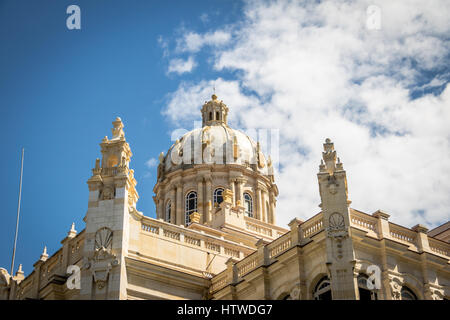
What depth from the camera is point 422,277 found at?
37.3m

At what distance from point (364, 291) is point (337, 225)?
3286 millimetres

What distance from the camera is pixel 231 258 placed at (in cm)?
4200

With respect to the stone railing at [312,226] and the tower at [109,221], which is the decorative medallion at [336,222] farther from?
the tower at [109,221]

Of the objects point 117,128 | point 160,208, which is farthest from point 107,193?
point 160,208

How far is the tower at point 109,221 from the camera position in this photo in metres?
38.8

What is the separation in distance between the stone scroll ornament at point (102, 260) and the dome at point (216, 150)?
30.1 meters

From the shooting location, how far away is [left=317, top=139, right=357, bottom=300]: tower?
34188mm

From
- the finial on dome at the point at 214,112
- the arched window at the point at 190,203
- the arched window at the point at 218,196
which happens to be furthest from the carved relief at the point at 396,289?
the finial on dome at the point at 214,112

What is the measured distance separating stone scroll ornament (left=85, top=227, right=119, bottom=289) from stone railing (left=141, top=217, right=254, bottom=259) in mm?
2598

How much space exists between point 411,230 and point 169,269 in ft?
42.3

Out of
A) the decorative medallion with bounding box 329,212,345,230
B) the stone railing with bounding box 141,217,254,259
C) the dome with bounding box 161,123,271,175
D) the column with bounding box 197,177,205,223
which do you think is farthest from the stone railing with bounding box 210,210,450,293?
the dome with bounding box 161,123,271,175

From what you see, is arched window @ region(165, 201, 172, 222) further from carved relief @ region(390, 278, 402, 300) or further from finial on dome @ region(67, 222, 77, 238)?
carved relief @ region(390, 278, 402, 300)
